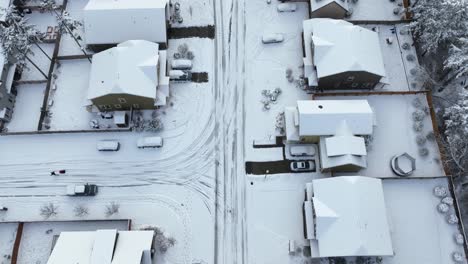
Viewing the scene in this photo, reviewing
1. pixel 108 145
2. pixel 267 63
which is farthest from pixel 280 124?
pixel 108 145

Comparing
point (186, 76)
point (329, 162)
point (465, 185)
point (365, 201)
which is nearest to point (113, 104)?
point (186, 76)

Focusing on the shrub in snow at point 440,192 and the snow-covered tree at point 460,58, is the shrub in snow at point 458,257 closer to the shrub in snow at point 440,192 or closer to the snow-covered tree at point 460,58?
the shrub in snow at point 440,192

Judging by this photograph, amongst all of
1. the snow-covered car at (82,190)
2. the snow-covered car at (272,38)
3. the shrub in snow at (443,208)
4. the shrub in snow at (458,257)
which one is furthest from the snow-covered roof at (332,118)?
the snow-covered car at (82,190)

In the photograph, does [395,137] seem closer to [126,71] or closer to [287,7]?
[287,7]

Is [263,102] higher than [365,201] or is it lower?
higher

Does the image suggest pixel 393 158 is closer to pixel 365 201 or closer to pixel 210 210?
pixel 365 201

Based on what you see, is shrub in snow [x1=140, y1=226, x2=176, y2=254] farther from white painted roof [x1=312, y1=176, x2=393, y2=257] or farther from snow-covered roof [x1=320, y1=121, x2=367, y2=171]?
snow-covered roof [x1=320, y1=121, x2=367, y2=171]
